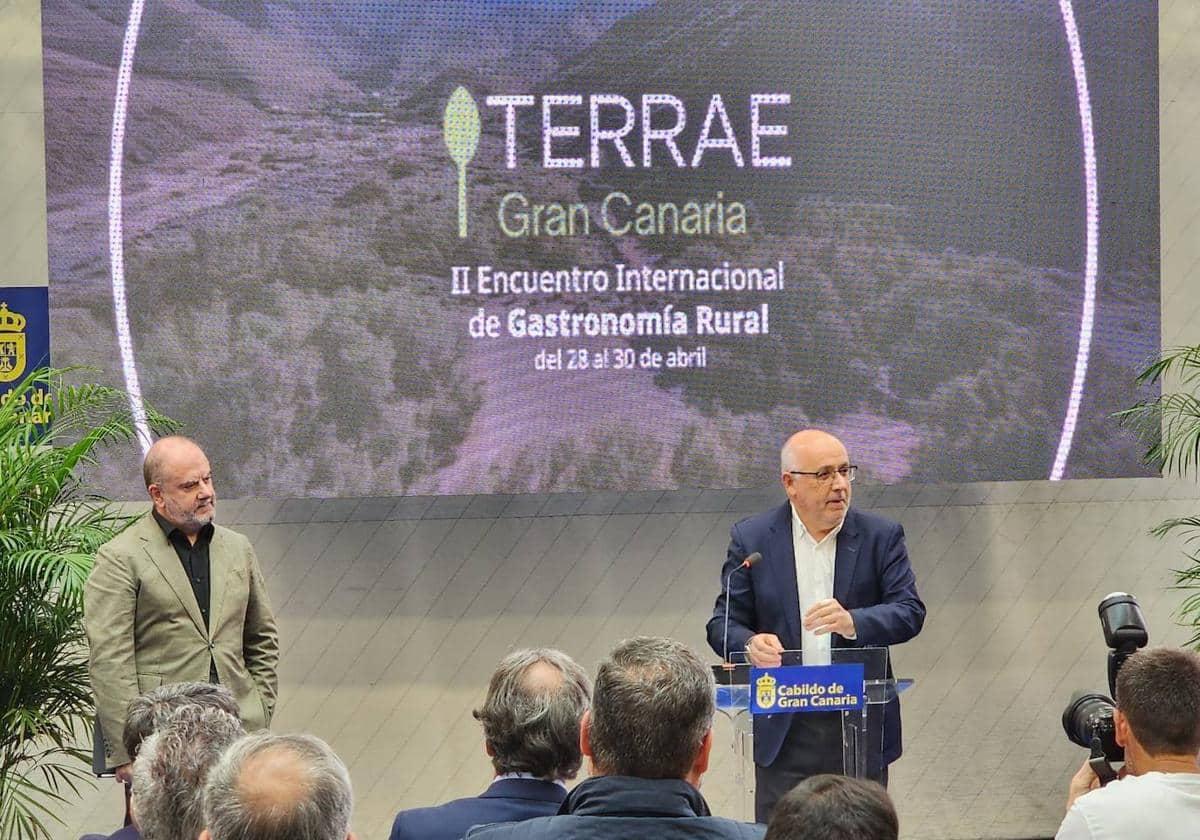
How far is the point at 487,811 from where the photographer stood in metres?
2.67

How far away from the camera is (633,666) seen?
2.58 m

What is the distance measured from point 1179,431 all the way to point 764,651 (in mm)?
2742

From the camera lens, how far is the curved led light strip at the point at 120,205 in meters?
5.20

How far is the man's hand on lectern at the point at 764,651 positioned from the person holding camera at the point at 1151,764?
889 mm

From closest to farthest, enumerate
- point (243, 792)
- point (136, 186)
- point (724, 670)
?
point (243, 792), point (724, 670), point (136, 186)

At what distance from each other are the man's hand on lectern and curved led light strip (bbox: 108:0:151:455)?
2.45 meters

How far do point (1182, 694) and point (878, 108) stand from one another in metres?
3.15

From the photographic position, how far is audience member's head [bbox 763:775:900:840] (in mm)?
1896

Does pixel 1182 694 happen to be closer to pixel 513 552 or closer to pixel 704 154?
pixel 704 154

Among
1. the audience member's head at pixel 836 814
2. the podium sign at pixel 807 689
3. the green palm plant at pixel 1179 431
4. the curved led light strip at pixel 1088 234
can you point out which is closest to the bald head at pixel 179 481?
the podium sign at pixel 807 689

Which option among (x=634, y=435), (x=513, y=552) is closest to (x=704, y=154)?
(x=634, y=435)

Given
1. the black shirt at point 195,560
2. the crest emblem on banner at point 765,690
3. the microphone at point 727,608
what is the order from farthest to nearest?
the black shirt at point 195,560 → the microphone at point 727,608 → the crest emblem on banner at point 765,690

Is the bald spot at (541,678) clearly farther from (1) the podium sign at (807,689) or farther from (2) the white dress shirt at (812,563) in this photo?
(2) the white dress shirt at (812,563)

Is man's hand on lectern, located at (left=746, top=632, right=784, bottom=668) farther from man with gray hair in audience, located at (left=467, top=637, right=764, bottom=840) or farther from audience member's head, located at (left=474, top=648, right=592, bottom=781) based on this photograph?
man with gray hair in audience, located at (left=467, top=637, right=764, bottom=840)
